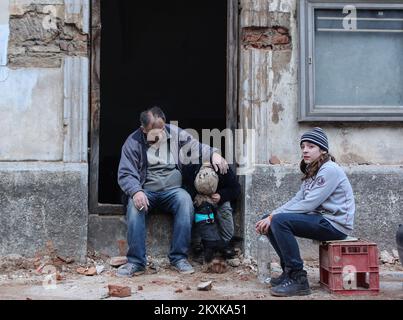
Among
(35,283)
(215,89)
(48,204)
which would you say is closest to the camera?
(35,283)

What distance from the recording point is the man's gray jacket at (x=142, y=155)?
6133 millimetres

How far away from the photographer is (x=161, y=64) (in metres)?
12.0

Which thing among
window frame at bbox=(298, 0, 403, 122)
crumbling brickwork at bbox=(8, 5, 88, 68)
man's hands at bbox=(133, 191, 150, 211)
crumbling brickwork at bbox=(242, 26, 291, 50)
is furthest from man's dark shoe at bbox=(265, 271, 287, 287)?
crumbling brickwork at bbox=(8, 5, 88, 68)

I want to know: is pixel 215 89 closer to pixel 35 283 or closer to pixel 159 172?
pixel 159 172

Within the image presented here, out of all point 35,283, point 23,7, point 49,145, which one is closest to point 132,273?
point 35,283

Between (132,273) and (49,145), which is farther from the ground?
(49,145)

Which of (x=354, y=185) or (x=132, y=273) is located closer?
(x=132, y=273)

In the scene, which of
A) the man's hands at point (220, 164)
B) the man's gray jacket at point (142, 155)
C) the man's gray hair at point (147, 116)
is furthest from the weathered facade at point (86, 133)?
the man's gray hair at point (147, 116)

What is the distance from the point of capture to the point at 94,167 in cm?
654

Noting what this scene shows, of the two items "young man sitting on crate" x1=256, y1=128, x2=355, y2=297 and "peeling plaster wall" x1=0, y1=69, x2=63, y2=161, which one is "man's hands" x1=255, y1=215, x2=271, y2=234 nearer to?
"young man sitting on crate" x1=256, y1=128, x2=355, y2=297

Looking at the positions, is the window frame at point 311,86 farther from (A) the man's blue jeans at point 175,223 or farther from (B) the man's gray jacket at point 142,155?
(A) the man's blue jeans at point 175,223

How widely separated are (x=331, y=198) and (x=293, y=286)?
79 centimetres

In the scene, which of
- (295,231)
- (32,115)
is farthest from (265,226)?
(32,115)

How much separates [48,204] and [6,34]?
5.90 ft
